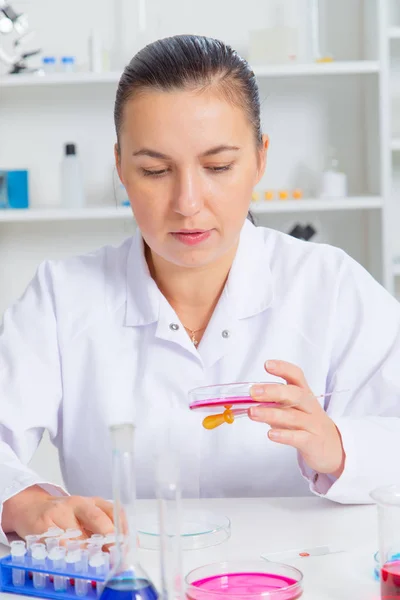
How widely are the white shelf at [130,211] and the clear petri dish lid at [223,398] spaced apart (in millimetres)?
2170

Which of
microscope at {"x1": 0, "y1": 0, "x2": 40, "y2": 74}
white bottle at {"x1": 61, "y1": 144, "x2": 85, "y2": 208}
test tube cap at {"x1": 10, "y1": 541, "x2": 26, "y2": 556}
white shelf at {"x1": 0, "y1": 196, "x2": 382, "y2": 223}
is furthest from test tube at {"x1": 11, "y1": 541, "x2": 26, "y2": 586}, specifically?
microscope at {"x1": 0, "y1": 0, "x2": 40, "y2": 74}

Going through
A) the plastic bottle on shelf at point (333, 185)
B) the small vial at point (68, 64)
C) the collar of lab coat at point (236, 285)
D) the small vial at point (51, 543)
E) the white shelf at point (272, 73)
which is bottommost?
the small vial at point (51, 543)

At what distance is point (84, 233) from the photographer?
369cm

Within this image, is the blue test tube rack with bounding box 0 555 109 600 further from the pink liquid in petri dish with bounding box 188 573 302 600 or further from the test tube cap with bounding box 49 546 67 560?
the pink liquid in petri dish with bounding box 188 573 302 600

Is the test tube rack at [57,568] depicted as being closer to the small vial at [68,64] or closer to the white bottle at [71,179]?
the white bottle at [71,179]

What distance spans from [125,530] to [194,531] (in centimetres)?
48

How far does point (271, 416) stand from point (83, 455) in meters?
→ 0.58

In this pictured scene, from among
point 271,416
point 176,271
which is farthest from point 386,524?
point 176,271

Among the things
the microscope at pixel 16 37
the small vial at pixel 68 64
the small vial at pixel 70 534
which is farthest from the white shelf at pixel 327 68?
the small vial at pixel 70 534

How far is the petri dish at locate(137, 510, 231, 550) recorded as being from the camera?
1217mm

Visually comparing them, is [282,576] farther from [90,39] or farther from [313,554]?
[90,39]

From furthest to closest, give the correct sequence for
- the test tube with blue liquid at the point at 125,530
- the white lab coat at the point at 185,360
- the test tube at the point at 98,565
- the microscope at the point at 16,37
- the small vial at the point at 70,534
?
the microscope at the point at 16,37, the white lab coat at the point at 185,360, the small vial at the point at 70,534, the test tube at the point at 98,565, the test tube with blue liquid at the point at 125,530

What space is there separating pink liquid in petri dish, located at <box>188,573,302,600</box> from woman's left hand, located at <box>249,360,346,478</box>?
0.68ft

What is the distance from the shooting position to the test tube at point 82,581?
101 centimetres
